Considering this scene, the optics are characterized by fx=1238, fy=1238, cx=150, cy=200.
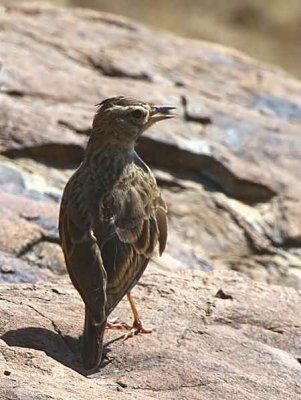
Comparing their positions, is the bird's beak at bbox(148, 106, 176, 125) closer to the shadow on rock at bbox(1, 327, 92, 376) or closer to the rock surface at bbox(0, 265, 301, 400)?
the rock surface at bbox(0, 265, 301, 400)

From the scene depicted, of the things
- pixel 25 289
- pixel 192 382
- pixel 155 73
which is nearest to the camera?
pixel 192 382

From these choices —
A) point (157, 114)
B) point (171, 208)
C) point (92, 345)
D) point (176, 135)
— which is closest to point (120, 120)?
point (157, 114)

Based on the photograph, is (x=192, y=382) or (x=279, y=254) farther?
(x=279, y=254)

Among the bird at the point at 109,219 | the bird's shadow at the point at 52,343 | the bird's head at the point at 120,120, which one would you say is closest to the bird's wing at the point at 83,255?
the bird at the point at 109,219

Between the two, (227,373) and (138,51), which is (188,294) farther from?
(138,51)

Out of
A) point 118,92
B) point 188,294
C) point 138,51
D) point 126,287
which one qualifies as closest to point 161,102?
point 118,92

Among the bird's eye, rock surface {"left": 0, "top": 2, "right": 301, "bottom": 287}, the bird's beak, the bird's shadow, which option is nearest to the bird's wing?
the bird's shadow

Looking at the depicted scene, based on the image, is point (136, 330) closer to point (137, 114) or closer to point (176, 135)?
point (137, 114)
